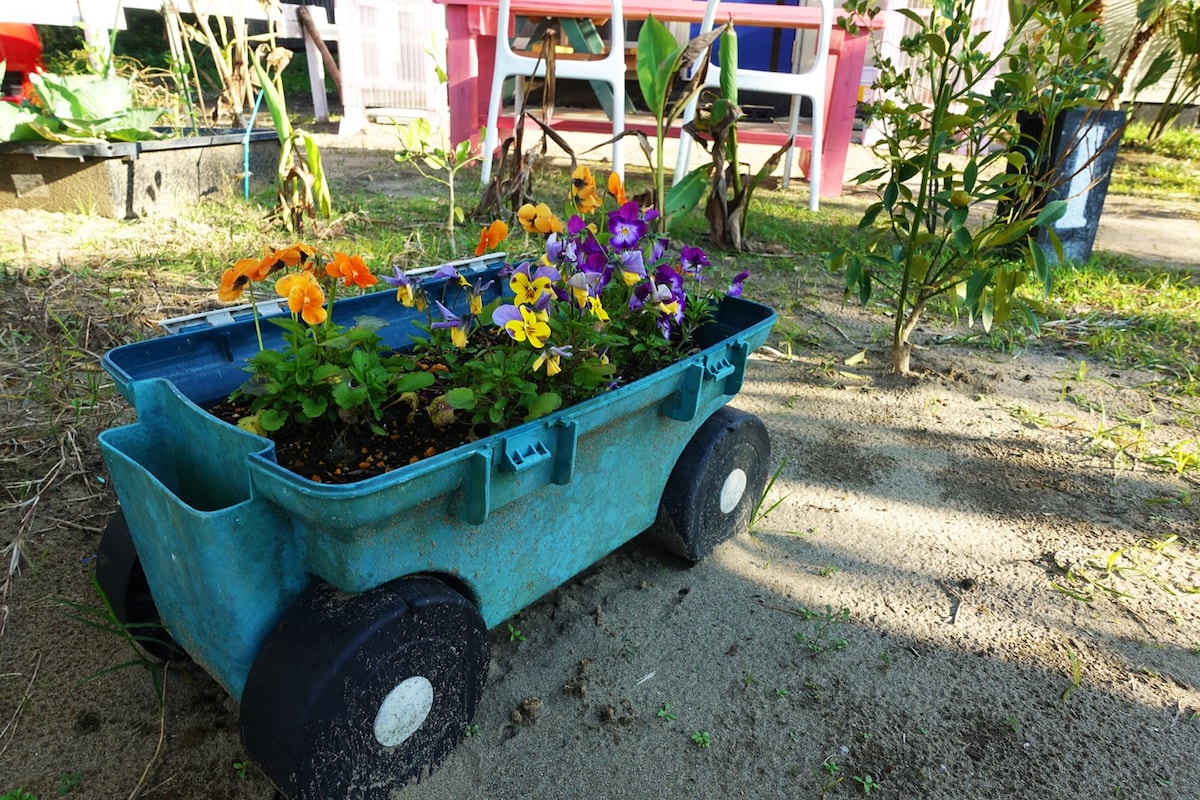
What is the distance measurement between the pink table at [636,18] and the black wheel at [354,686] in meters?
4.05

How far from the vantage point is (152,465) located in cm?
121

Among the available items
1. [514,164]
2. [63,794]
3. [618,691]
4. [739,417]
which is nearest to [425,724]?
[618,691]

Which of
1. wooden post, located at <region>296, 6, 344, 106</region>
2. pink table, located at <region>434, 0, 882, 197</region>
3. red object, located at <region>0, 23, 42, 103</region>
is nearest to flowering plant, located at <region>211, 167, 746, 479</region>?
pink table, located at <region>434, 0, 882, 197</region>

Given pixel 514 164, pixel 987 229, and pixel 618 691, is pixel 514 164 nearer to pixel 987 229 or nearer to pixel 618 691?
pixel 987 229

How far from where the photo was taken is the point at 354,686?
1.05 meters

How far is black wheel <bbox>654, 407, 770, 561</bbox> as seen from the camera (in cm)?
162

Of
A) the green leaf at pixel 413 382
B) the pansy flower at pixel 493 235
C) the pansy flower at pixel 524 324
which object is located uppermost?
the pansy flower at pixel 493 235

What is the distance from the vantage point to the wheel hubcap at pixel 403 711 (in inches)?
43.6

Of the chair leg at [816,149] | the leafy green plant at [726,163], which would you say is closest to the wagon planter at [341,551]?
the leafy green plant at [726,163]

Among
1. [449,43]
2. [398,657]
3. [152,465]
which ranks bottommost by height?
[398,657]

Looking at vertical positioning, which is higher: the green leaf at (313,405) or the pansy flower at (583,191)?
the pansy flower at (583,191)

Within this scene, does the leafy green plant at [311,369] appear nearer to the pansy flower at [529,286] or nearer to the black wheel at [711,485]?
the pansy flower at [529,286]

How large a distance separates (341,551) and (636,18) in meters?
4.79

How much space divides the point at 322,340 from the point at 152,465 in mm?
306
